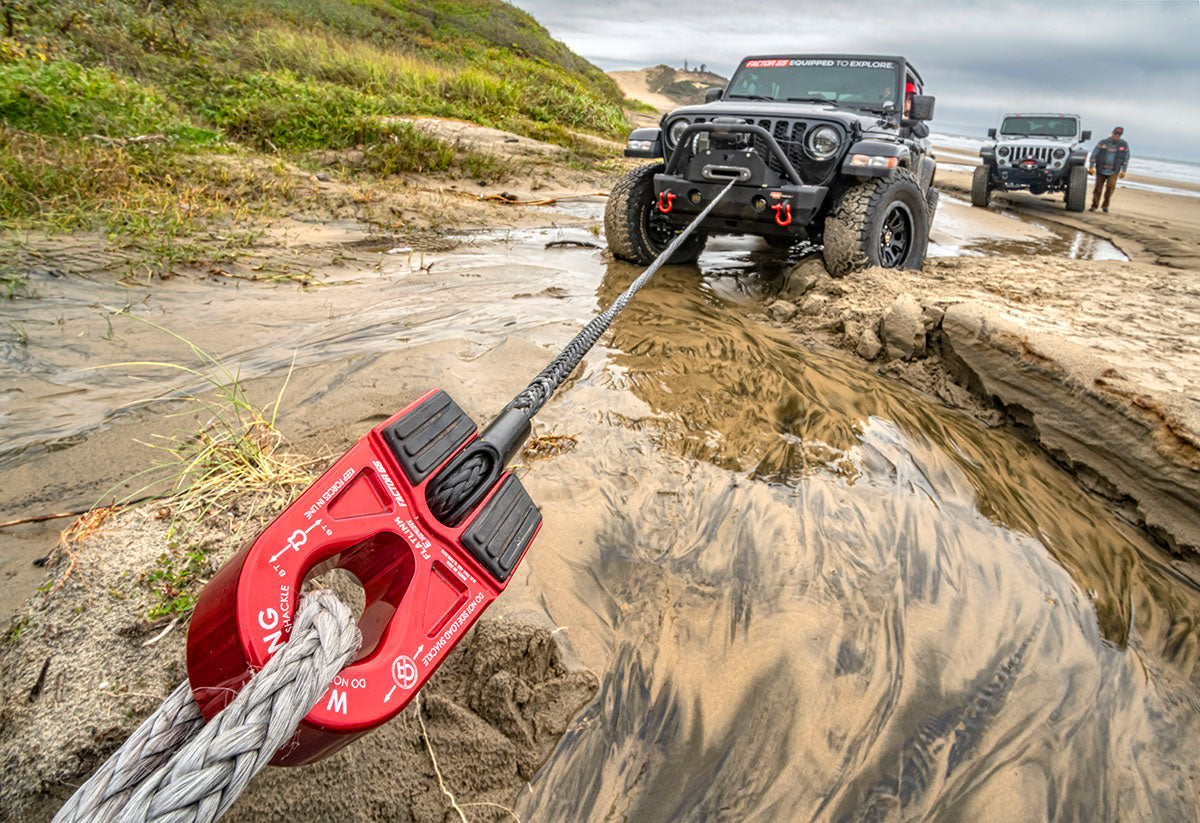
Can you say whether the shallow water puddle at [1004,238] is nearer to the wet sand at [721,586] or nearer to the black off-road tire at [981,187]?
the black off-road tire at [981,187]

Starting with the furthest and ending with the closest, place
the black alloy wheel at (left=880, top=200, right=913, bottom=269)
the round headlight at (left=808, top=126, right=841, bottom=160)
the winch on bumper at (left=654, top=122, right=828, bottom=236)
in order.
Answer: the black alloy wheel at (left=880, top=200, right=913, bottom=269) < the round headlight at (left=808, top=126, right=841, bottom=160) < the winch on bumper at (left=654, top=122, right=828, bottom=236)

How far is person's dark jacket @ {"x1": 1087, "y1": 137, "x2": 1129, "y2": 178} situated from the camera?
36.0 feet

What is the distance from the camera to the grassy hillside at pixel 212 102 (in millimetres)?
4340

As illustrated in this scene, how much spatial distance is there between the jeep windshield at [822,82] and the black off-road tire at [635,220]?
1263mm

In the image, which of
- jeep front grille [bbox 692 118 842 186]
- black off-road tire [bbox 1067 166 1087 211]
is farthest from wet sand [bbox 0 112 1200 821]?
black off-road tire [bbox 1067 166 1087 211]

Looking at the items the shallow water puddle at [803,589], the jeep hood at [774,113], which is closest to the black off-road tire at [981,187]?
the jeep hood at [774,113]

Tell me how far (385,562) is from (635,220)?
3.90 m

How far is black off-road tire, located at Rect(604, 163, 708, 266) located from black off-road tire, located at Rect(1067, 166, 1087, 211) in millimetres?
9366

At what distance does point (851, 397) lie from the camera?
112 inches

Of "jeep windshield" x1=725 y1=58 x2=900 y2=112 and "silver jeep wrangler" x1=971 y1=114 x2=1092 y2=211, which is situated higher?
"jeep windshield" x1=725 y1=58 x2=900 y2=112

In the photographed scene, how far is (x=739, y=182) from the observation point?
3895mm

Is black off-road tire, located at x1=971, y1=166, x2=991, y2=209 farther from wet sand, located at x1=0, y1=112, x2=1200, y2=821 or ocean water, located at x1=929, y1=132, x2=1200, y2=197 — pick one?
ocean water, located at x1=929, y1=132, x2=1200, y2=197

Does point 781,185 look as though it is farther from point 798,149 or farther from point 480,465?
point 480,465

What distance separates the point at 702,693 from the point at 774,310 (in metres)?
2.85
